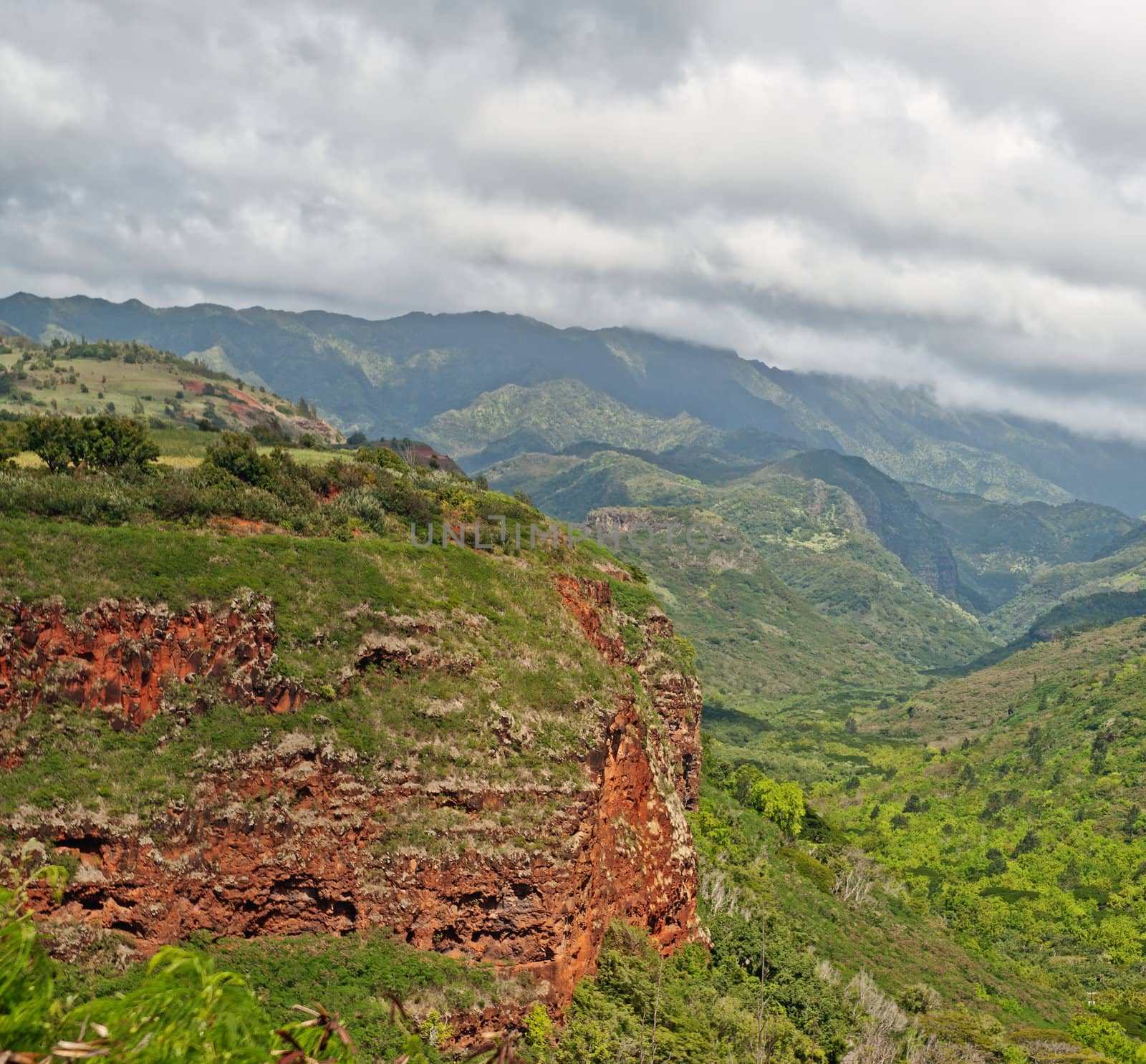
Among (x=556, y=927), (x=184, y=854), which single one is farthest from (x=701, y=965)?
(x=184, y=854)

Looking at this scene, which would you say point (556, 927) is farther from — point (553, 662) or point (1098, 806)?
point (1098, 806)

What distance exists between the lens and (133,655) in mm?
37281

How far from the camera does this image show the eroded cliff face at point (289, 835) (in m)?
34.1

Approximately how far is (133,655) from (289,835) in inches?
412

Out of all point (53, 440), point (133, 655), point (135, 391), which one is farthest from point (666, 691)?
point (135, 391)

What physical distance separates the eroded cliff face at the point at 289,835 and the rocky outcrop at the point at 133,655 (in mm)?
67

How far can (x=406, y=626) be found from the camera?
43500 millimetres

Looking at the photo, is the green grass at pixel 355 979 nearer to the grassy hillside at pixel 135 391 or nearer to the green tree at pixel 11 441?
the green tree at pixel 11 441

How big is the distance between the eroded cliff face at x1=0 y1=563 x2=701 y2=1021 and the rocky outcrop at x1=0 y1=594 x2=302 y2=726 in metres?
0.07

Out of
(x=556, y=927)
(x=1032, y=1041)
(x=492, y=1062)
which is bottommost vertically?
(x=1032, y=1041)

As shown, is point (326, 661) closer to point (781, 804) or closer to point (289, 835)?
point (289, 835)

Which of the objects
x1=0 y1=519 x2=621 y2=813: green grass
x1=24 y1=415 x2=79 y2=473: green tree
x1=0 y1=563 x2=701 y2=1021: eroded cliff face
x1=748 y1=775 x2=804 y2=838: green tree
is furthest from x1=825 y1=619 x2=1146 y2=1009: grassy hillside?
x1=24 y1=415 x2=79 y2=473: green tree

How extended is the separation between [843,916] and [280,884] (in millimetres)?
62683

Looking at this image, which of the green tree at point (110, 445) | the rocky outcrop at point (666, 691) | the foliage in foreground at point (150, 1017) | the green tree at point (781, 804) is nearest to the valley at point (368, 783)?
the green tree at point (110, 445)
